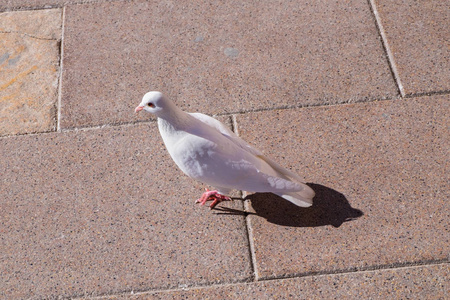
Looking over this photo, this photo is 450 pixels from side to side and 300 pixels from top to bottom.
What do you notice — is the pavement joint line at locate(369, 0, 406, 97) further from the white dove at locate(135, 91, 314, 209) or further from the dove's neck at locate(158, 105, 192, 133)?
the dove's neck at locate(158, 105, 192, 133)

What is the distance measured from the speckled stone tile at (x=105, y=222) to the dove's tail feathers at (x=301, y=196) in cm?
49

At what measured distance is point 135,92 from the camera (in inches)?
193

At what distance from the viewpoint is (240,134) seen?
4.56 m

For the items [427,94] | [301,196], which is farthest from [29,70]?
[427,94]

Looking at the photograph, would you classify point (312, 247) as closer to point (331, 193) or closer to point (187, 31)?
point (331, 193)

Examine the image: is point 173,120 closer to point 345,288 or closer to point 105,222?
point 105,222

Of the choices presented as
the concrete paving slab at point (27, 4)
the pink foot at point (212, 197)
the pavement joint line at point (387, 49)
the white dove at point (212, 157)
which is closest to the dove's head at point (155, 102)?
the white dove at point (212, 157)

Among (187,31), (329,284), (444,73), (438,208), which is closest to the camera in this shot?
(329,284)

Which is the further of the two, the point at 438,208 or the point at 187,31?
the point at 187,31

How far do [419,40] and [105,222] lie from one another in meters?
3.54

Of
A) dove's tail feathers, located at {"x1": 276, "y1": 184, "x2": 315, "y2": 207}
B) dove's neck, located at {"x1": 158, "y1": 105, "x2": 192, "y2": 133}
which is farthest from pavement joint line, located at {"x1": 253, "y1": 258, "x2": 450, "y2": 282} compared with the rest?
dove's neck, located at {"x1": 158, "y1": 105, "x2": 192, "y2": 133}

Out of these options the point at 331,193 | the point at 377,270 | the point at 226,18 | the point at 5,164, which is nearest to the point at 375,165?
the point at 331,193

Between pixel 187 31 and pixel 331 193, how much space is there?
2402mm

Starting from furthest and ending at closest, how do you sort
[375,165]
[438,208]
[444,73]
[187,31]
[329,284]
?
1. [187,31]
2. [444,73]
3. [375,165]
4. [438,208]
5. [329,284]
